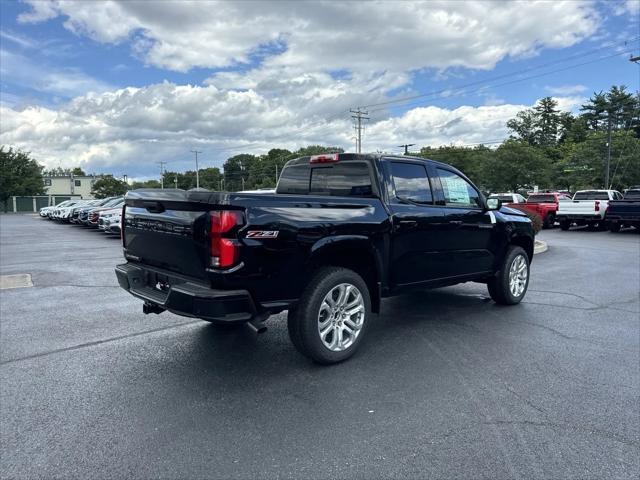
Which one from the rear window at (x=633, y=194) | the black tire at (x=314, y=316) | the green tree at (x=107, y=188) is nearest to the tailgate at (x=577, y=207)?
the rear window at (x=633, y=194)

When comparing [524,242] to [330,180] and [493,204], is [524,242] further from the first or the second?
[330,180]

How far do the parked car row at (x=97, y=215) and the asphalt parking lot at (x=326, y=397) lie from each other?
14.0 m

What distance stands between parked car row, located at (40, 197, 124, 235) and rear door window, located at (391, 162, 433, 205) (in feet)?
54.2

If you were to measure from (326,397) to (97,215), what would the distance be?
22309 mm

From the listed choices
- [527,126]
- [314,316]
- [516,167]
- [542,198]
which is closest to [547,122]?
[527,126]

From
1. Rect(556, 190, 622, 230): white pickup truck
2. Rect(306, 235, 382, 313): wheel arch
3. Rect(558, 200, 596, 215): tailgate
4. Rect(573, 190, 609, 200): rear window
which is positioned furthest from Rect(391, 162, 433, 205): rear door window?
Rect(573, 190, 609, 200): rear window

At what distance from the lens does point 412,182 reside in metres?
5.33

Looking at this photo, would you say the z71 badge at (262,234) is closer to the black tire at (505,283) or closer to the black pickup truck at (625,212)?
the black tire at (505,283)

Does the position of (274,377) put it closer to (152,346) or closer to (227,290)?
(227,290)

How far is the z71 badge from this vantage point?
371cm

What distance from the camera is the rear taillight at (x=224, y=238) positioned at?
3.62 m

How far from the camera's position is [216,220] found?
3.64 metres

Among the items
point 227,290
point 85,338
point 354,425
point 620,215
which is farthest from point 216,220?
point 620,215

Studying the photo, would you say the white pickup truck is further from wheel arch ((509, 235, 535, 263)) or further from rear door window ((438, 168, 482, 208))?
rear door window ((438, 168, 482, 208))
